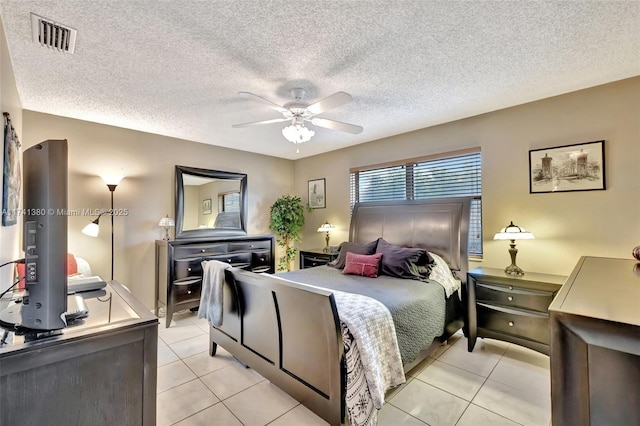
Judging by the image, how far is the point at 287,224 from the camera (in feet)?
17.1

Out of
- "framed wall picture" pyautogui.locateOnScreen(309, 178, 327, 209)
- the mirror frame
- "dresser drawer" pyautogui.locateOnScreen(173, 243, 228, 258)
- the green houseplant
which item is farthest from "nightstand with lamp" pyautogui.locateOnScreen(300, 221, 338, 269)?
"dresser drawer" pyautogui.locateOnScreen(173, 243, 228, 258)

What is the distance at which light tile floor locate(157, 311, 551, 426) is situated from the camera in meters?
1.91

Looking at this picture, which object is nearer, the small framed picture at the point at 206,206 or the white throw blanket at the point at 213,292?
the white throw blanket at the point at 213,292

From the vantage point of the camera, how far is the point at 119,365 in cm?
114

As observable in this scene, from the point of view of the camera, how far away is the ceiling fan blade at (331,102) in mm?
2094

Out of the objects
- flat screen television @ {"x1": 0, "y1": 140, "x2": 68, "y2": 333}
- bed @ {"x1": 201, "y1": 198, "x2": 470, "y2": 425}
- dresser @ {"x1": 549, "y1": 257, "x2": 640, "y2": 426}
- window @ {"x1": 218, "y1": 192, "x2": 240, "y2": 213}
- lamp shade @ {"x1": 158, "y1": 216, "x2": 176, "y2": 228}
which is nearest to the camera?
dresser @ {"x1": 549, "y1": 257, "x2": 640, "y2": 426}

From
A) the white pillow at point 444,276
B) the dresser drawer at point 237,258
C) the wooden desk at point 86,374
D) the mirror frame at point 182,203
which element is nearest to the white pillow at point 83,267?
the mirror frame at point 182,203

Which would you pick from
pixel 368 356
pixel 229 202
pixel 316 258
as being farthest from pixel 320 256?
pixel 368 356

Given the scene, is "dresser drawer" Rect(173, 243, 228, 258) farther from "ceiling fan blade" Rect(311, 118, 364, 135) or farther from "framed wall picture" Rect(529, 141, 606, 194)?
"framed wall picture" Rect(529, 141, 606, 194)

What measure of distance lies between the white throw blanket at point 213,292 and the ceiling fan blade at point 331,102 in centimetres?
157

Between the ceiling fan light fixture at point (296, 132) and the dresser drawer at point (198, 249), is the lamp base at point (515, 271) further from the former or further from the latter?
the dresser drawer at point (198, 249)

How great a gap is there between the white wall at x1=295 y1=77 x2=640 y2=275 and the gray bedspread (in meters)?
1.17

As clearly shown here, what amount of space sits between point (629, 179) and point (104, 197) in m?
5.60

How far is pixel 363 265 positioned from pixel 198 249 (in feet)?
7.45
